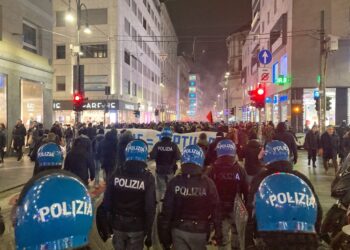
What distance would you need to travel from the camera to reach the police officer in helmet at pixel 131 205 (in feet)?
15.1

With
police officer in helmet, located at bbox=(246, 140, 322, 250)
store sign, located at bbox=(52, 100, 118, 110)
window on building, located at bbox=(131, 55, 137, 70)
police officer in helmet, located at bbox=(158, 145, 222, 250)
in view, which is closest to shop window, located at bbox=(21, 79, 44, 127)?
store sign, located at bbox=(52, 100, 118, 110)

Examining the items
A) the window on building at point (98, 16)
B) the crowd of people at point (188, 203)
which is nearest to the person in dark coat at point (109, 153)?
the crowd of people at point (188, 203)

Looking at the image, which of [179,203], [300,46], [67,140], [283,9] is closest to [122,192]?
[179,203]

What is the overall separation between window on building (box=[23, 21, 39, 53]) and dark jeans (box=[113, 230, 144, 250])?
21738mm

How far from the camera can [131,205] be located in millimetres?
4594

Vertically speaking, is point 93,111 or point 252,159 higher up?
point 93,111

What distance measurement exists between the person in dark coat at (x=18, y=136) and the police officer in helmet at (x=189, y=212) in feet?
57.7

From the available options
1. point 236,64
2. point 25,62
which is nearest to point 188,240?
point 25,62

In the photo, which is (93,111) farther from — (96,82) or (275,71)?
(275,71)

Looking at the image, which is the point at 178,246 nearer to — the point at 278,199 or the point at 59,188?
the point at 278,199

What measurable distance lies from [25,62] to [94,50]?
22031 mm

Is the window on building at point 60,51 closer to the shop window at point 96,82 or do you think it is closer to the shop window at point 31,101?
the shop window at point 96,82

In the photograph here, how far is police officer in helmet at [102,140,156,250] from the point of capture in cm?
459

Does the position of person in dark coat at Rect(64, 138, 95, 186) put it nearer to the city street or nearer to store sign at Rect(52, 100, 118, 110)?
the city street
